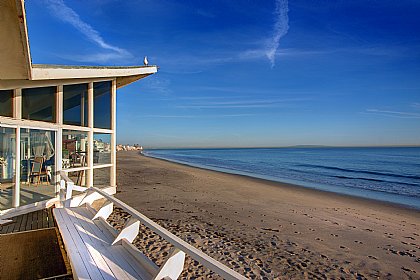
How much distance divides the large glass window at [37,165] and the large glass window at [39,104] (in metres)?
0.30

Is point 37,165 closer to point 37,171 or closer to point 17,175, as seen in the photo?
point 37,171

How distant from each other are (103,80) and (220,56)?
1727 centimetres

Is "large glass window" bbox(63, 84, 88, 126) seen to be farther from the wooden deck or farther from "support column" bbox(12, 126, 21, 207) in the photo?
the wooden deck

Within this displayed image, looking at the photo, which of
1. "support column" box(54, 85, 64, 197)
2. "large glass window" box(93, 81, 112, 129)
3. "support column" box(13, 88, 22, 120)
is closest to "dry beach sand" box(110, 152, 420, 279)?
"support column" box(54, 85, 64, 197)

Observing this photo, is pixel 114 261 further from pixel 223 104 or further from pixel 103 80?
pixel 223 104

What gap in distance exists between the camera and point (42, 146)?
5613 millimetres

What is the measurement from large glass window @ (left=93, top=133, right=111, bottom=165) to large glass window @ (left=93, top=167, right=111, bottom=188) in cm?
22

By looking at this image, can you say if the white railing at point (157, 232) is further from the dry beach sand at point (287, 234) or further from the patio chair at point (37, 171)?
the dry beach sand at point (287, 234)

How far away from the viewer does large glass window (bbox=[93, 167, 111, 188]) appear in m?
7.23

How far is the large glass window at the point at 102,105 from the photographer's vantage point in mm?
7211

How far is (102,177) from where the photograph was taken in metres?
7.57

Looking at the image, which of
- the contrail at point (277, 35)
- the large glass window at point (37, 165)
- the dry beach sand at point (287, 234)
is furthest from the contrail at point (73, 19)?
the contrail at point (277, 35)

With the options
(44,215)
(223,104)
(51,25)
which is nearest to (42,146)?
(44,215)

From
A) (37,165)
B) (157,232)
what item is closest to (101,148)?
(37,165)
